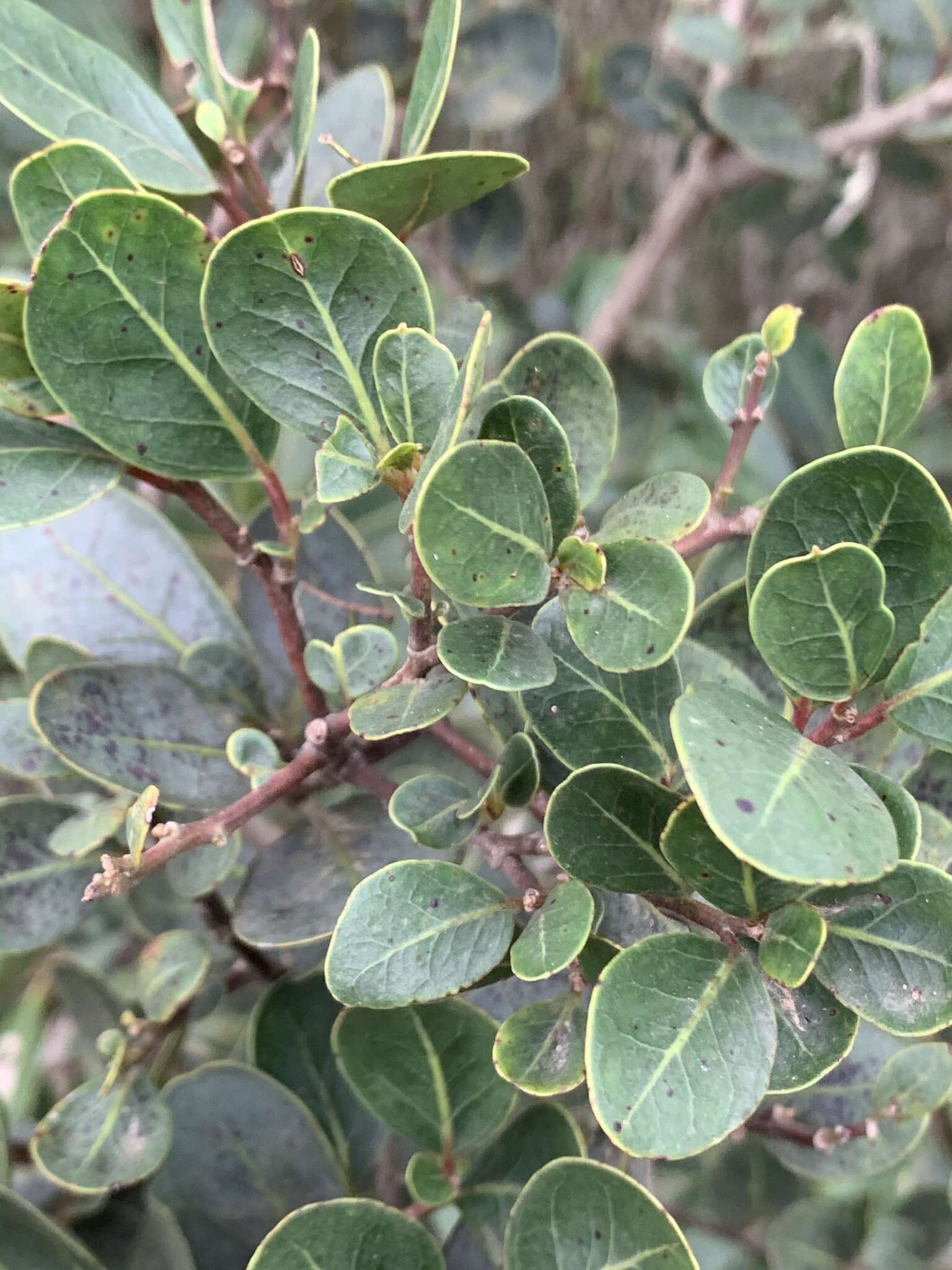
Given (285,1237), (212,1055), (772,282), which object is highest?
(772,282)

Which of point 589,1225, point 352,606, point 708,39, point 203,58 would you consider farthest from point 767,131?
point 589,1225

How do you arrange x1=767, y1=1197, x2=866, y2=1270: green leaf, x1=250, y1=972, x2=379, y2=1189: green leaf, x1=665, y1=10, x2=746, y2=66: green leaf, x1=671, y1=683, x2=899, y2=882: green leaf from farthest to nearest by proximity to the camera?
x1=665, y1=10, x2=746, y2=66: green leaf, x1=767, y1=1197, x2=866, y2=1270: green leaf, x1=250, y1=972, x2=379, y2=1189: green leaf, x1=671, y1=683, x2=899, y2=882: green leaf

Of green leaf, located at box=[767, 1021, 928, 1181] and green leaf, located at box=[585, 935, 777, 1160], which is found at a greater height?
green leaf, located at box=[585, 935, 777, 1160]

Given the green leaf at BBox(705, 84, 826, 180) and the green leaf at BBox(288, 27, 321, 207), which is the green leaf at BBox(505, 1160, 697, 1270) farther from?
the green leaf at BBox(705, 84, 826, 180)

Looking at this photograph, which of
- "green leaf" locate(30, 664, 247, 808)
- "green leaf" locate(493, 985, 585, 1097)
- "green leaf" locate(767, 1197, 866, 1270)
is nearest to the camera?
"green leaf" locate(493, 985, 585, 1097)

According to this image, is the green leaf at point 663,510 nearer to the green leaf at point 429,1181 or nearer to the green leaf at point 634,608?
the green leaf at point 634,608

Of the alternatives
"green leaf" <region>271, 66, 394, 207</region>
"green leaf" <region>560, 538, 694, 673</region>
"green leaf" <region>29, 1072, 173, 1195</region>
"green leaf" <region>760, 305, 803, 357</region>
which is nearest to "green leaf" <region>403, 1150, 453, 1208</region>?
"green leaf" <region>29, 1072, 173, 1195</region>

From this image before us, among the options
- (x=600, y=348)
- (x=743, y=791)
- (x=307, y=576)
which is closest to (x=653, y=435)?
(x=600, y=348)

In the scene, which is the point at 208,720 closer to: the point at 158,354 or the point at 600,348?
the point at 158,354

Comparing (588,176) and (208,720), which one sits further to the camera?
(588,176)
